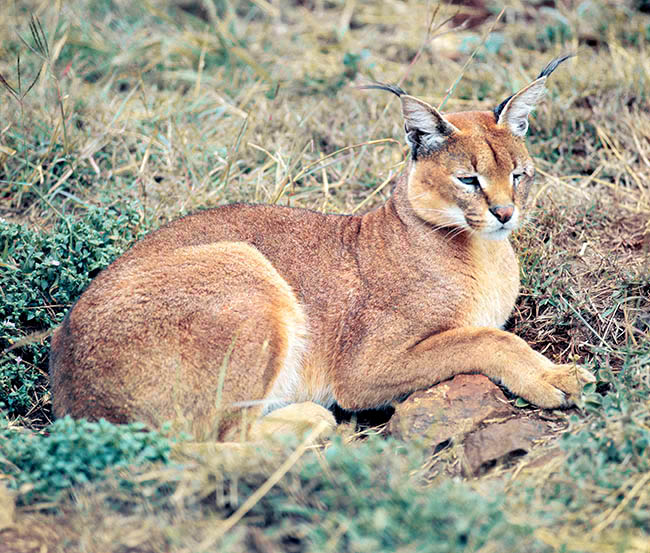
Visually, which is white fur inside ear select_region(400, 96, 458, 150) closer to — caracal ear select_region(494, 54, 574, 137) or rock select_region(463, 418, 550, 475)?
caracal ear select_region(494, 54, 574, 137)

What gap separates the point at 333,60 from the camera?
7.91 metres

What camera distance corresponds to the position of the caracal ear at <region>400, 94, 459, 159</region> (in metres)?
4.33

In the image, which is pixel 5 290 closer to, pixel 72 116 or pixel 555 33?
pixel 72 116

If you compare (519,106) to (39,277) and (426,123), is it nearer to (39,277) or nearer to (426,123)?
(426,123)

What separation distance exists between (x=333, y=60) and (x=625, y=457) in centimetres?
558

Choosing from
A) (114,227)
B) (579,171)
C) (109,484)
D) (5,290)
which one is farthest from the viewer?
(579,171)

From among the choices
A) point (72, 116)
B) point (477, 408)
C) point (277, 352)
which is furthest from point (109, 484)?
point (72, 116)

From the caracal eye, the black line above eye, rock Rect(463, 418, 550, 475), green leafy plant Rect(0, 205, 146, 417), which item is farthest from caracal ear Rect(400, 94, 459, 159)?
green leafy plant Rect(0, 205, 146, 417)

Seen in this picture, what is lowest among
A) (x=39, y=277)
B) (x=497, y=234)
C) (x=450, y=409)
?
(x=450, y=409)

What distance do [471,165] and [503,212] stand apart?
32cm

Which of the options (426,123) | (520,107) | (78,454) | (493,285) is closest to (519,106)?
(520,107)

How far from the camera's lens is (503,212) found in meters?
4.15

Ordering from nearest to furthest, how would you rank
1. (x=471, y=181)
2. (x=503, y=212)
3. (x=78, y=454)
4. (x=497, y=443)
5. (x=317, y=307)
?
(x=78, y=454) < (x=497, y=443) < (x=503, y=212) < (x=471, y=181) < (x=317, y=307)

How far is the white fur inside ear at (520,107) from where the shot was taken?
4.38m
